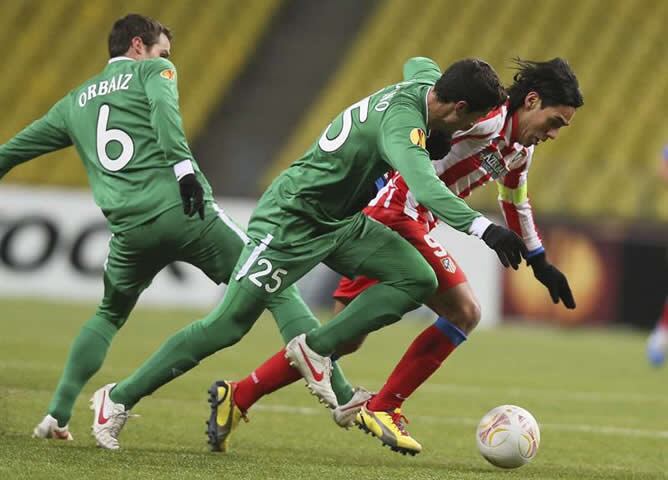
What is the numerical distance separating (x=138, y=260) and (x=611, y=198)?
11.5 metres

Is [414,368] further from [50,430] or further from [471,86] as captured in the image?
[50,430]

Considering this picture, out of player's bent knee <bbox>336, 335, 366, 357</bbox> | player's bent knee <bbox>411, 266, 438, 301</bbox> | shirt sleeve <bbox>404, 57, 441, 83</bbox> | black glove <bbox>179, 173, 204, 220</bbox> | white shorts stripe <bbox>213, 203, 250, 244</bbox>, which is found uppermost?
shirt sleeve <bbox>404, 57, 441, 83</bbox>

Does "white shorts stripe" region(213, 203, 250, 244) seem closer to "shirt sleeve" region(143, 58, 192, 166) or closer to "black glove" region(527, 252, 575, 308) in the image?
"shirt sleeve" region(143, 58, 192, 166)

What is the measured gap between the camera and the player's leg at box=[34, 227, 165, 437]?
5.88 metres

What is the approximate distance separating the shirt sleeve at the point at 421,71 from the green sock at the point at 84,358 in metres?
1.80

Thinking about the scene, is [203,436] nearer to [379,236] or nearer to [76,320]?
[379,236]

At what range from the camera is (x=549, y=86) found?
617 centimetres

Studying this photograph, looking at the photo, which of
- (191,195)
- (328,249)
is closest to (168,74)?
(191,195)

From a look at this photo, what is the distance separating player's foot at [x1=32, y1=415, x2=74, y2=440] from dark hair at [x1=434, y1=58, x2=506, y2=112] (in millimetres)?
2199

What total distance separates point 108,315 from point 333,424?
61.9 inches

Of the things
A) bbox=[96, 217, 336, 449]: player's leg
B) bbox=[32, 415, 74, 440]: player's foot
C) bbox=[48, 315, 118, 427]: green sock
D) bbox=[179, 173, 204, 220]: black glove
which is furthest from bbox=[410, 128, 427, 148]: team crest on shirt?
bbox=[32, 415, 74, 440]: player's foot

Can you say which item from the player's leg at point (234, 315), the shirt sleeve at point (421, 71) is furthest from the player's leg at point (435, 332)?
the shirt sleeve at point (421, 71)

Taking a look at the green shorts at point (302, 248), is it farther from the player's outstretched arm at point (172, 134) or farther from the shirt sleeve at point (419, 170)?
the shirt sleeve at point (419, 170)

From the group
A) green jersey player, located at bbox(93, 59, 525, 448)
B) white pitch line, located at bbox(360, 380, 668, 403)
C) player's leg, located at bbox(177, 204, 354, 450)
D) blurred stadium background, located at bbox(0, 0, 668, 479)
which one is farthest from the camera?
white pitch line, located at bbox(360, 380, 668, 403)
